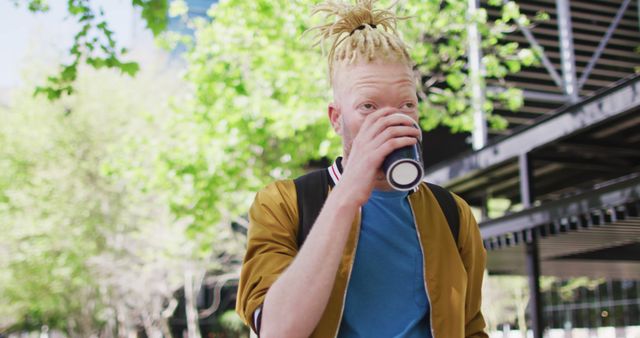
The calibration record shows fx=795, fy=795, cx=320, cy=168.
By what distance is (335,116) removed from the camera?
1755mm

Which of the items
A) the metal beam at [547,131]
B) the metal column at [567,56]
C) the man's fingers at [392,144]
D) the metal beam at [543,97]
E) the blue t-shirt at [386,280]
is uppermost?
the metal column at [567,56]

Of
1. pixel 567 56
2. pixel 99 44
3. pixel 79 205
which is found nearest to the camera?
pixel 99 44

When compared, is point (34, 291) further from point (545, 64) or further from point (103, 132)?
point (545, 64)

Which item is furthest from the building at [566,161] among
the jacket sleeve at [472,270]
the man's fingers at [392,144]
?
the man's fingers at [392,144]

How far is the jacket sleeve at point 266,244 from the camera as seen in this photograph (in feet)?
5.08

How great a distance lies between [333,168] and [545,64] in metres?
16.4

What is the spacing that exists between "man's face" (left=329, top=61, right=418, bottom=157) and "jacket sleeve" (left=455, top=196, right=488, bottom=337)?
32 centimetres

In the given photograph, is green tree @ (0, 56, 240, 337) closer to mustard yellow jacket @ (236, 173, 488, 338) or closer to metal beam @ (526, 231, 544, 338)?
metal beam @ (526, 231, 544, 338)

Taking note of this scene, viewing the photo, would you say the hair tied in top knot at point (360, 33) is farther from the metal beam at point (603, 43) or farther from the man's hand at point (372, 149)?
the metal beam at point (603, 43)

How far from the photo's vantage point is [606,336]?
29.7 meters

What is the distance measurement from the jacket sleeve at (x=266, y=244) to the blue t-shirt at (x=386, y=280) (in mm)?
150

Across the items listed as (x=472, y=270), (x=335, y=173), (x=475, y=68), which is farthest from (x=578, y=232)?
(x=335, y=173)

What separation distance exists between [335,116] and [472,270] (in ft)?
1.52

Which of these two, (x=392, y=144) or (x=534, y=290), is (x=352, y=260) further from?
(x=534, y=290)
